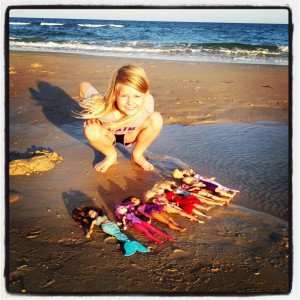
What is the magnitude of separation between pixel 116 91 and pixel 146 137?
0.59m

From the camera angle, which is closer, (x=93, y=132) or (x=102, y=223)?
(x=102, y=223)

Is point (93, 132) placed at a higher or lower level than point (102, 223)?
higher

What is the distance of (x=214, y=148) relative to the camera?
3096 mm

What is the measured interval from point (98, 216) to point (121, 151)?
1.04m

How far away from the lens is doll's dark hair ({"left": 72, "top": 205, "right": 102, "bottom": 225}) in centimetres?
215

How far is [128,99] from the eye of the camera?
92.6 inches

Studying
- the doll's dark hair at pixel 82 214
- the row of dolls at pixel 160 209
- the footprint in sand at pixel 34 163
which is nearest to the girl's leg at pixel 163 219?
the row of dolls at pixel 160 209

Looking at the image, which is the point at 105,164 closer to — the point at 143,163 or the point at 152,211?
the point at 143,163

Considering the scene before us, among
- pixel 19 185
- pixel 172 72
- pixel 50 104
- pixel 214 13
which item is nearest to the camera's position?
pixel 214 13

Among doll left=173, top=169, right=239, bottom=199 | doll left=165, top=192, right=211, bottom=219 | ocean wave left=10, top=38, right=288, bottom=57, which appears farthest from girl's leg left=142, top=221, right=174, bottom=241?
ocean wave left=10, top=38, right=288, bottom=57

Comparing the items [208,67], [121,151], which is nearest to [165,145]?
[121,151]

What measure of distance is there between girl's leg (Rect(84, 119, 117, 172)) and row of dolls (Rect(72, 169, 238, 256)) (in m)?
0.53

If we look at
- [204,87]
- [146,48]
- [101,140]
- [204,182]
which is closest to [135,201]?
[204,182]
